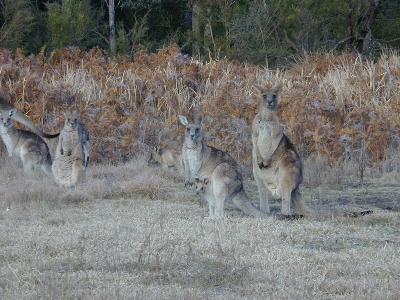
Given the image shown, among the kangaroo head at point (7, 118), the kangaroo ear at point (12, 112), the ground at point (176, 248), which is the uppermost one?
the kangaroo ear at point (12, 112)

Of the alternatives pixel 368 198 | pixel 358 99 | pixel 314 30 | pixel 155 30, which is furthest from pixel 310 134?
pixel 155 30

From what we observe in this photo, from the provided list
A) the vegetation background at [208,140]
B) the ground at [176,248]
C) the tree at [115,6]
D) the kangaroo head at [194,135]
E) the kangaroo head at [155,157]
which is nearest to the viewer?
the ground at [176,248]

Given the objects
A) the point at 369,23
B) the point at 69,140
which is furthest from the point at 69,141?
the point at 369,23

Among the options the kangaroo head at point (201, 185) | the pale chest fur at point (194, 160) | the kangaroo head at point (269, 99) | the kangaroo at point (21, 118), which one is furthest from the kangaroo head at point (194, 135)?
the kangaroo at point (21, 118)

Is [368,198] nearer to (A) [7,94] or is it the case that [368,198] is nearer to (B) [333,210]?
(B) [333,210]

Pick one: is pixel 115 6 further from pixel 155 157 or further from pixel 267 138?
pixel 267 138

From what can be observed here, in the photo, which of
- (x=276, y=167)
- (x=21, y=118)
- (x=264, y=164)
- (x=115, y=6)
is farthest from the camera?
(x=115, y=6)

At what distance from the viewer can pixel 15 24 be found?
Result: 23.6 m

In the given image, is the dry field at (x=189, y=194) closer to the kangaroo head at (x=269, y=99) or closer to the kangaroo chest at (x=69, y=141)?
the kangaroo chest at (x=69, y=141)

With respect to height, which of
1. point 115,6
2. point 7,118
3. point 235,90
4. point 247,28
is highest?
point 115,6

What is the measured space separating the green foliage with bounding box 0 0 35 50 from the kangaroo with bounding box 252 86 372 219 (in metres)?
13.9

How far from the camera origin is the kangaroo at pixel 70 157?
12.1 m

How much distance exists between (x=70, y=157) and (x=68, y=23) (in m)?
12.3

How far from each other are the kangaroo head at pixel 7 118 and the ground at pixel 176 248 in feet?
7.20
